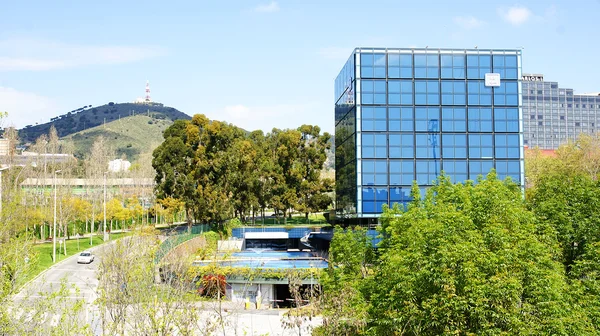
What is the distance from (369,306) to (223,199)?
3364 centimetres

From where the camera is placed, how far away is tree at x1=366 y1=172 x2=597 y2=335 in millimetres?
16234

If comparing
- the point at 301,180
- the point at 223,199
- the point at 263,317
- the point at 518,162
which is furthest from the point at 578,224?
the point at 301,180

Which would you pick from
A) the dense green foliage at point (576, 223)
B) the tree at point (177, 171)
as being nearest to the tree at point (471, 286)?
the dense green foliage at point (576, 223)

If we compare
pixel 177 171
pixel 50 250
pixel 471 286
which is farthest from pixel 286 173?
pixel 471 286

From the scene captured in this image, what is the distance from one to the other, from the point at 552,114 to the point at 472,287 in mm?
147323

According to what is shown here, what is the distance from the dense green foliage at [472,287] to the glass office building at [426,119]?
71.1 ft

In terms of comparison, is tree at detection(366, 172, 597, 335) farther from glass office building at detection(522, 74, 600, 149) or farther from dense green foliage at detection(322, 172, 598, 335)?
glass office building at detection(522, 74, 600, 149)

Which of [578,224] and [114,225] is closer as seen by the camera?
[578,224]

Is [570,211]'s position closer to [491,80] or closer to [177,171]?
[491,80]

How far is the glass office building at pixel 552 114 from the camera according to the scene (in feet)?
494

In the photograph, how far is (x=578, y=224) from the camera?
24.6m

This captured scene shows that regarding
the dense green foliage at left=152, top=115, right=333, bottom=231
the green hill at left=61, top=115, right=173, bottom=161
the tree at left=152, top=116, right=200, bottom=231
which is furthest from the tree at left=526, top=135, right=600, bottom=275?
the green hill at left=61, top=115, right=173, bottom=161

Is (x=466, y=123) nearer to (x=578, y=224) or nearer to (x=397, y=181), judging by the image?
(x=397, y=181)

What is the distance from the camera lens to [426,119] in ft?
140
